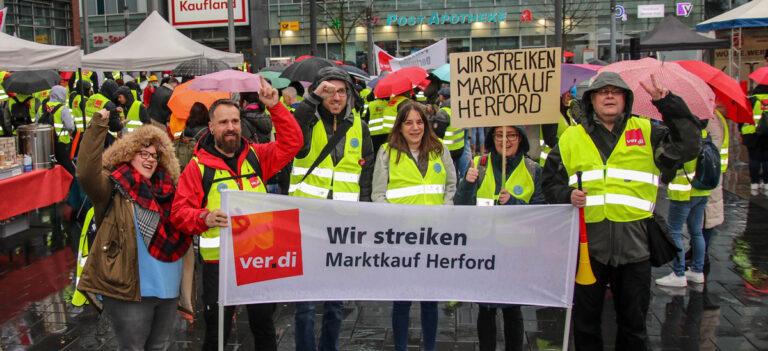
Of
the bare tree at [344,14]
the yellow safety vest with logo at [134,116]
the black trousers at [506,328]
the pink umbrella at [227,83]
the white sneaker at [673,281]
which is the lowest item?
the white sneaker at [673,281]

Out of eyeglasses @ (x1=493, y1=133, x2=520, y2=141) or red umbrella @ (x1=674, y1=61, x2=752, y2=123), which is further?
red umbrella @ (x1=674, y1=61, x2=752, y2=123)

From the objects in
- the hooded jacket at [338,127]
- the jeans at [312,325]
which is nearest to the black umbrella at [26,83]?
the hooded jacket at [338,127]

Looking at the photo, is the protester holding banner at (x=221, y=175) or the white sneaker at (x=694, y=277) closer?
the protester holding banner at (x=221, y=175)

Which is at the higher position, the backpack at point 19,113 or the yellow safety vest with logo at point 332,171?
the backpack at point 19,113

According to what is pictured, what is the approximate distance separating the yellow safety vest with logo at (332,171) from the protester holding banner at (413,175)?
0.70ft

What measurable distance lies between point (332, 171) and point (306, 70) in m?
6.74

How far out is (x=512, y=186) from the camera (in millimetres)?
5656

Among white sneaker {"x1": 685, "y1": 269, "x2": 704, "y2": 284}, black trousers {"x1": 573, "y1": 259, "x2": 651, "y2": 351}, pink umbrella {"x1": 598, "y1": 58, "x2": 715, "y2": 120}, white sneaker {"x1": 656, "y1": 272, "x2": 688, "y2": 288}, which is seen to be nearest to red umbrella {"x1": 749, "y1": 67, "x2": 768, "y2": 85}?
white sneaker {"x1": 685, "y1": 269, "x2": 704, "y2": 284}

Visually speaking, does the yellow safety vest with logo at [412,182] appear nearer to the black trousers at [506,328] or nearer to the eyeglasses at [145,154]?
the black trousers at [506,328]

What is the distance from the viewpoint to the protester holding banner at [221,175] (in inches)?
184

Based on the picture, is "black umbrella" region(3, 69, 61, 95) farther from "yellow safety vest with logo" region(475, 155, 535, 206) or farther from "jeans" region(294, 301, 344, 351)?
"yellow safety vest with logo" region(475, 155, 535, 206)

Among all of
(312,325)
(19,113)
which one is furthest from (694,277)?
(19,113)

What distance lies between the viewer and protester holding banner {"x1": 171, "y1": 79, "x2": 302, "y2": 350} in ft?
15.4

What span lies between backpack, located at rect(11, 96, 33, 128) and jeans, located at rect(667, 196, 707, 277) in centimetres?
1212
